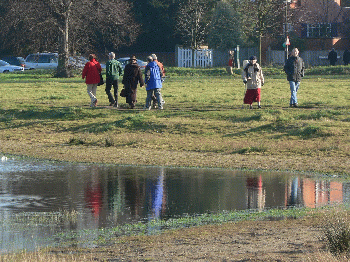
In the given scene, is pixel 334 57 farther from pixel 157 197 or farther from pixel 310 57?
pixel 157 197

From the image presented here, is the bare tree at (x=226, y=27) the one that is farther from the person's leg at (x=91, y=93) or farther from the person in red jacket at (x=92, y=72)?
the person in red jacket at (x=92, y=72)

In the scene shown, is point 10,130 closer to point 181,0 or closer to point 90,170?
point 90,170

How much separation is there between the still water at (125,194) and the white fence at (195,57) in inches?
1776

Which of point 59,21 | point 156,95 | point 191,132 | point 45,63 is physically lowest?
point 191,132

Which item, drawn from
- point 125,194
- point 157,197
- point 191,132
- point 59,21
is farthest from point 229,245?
point 59,21

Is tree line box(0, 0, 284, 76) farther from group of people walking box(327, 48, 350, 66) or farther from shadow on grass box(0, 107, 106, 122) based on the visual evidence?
shadow on grass box(0, 107, 106, 122)

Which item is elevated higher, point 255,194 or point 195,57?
point 195,57

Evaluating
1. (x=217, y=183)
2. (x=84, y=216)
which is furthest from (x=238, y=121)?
(x=84, y=216)

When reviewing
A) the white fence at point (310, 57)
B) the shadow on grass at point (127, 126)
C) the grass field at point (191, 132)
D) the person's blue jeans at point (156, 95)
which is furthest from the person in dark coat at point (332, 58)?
the shadow on grass at point (127, 126)

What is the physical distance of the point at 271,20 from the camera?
6053 cm

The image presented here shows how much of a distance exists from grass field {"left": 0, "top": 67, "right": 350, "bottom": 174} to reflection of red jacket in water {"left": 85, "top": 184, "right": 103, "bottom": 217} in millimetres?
3049

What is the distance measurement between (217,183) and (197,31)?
51545 mm

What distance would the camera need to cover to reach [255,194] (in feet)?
38.2

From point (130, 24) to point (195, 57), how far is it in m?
5.98
